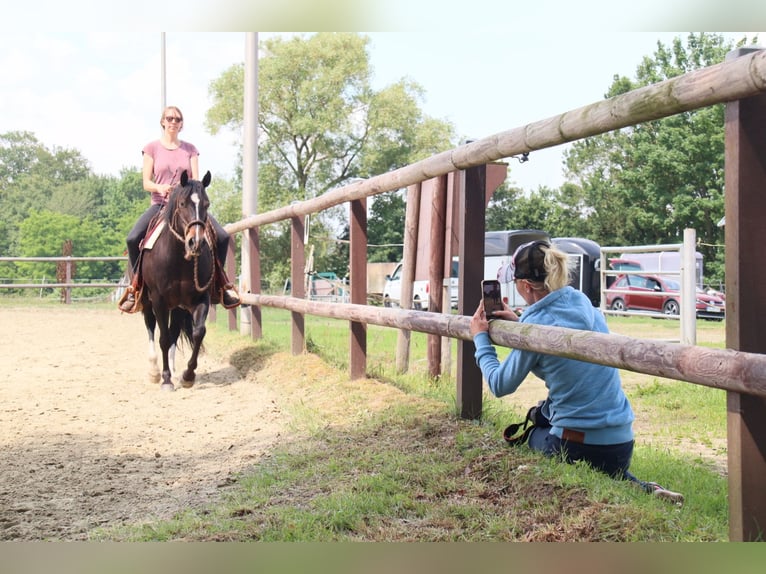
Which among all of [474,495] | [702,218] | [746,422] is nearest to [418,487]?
[474,495]

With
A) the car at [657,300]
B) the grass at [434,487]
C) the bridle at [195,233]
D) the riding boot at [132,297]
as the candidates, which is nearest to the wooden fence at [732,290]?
the grass at [434,487]

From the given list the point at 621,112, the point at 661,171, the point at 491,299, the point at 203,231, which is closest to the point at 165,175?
the point at 203,231

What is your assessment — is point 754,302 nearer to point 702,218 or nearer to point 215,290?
point 215,290

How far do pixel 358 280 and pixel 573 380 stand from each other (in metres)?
3.14

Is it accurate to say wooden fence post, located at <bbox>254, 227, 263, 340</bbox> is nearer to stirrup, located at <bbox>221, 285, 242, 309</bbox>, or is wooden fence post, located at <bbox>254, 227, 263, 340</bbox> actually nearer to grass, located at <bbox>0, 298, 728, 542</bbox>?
stirrup, located at <bbox>221, 285, 242, 309</bbox>

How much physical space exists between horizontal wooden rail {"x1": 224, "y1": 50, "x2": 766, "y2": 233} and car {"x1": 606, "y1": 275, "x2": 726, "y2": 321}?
57.2 feet

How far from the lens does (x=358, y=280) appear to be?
6.41m

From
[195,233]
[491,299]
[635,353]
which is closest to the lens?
[635,353]

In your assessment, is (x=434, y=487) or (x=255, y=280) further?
(x=255, y=280)

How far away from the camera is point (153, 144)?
7.48 m

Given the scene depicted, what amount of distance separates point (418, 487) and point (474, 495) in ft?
0.87

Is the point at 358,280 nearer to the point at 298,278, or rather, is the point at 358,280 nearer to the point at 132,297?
the point at 298,278

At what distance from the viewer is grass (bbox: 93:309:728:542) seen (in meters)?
2.90

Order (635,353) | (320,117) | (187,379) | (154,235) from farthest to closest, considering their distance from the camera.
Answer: (320,117) → (187,379) → (154,235) → (635,353)
